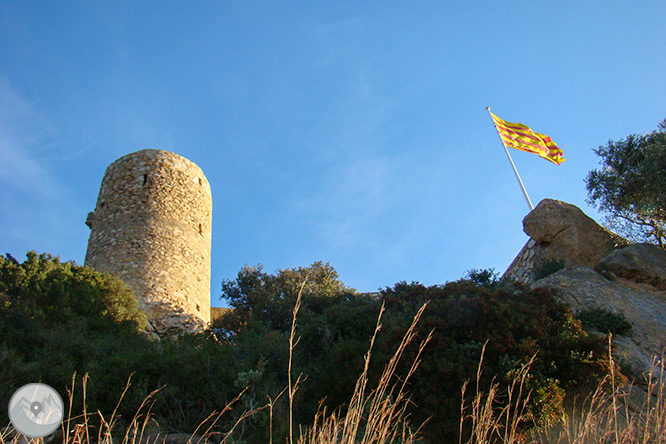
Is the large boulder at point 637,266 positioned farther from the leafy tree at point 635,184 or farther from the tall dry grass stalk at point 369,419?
the tall dry grass stalk at point 369,419

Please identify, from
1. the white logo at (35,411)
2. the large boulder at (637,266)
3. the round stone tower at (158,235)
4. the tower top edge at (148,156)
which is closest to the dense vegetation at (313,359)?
the white logo at (35,411)

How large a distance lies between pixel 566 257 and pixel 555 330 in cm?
549

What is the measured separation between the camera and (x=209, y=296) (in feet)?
41.0

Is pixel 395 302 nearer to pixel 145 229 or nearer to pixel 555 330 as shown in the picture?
pixel 555 330

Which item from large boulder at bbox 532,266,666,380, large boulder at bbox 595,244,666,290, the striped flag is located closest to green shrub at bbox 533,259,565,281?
large boulder at bbox 595,244,666,290

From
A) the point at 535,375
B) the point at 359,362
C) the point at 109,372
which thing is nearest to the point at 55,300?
the point at 109,372

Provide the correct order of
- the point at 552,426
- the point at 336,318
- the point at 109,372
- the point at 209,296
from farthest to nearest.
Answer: the point at 209,296 → the point at 336,318 → the point at 109,372 → the point at 552,426

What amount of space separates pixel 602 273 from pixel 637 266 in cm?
66

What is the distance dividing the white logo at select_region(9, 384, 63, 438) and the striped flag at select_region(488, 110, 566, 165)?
1436 cm

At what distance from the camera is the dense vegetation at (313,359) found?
5.16 m

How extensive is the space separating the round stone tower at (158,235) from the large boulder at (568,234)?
860 centimetres

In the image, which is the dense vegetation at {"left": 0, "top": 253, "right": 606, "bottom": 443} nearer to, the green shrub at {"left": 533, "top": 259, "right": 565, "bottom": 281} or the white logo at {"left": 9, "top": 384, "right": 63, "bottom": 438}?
the white logo at {"left": 9, "top": 384, "right": 63, "bottom": 438}

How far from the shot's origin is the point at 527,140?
50.2 ft

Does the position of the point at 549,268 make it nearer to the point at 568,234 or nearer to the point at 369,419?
the point at 568,234
